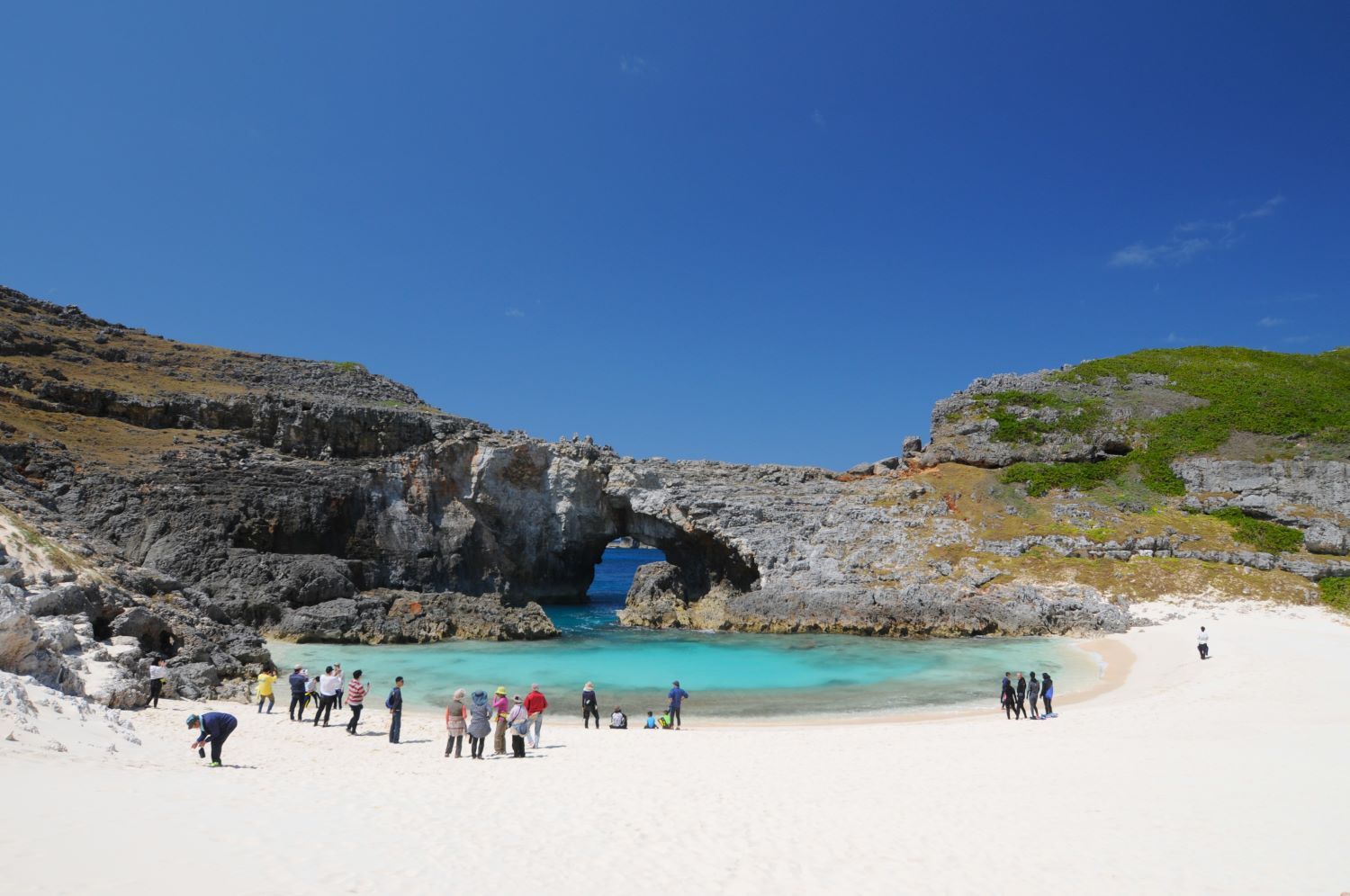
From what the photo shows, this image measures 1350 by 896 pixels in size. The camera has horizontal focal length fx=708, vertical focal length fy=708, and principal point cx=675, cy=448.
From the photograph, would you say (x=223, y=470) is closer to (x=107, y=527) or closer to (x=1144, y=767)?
(x=107, y=527)

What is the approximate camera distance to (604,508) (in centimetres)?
4997

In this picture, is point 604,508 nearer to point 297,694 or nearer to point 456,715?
point 297,694

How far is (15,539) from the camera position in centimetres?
1917

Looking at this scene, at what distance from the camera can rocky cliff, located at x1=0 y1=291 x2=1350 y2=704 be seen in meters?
34.9

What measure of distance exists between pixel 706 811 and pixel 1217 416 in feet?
182

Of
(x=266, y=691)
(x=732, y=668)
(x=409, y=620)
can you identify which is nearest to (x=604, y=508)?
(x=409, y=620)

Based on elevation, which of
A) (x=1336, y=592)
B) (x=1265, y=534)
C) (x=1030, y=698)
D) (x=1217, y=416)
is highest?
(x=1217, y=416)

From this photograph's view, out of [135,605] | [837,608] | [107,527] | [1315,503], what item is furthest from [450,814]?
[1315,503]

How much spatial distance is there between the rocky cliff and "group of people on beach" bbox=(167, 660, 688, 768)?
23.3ft

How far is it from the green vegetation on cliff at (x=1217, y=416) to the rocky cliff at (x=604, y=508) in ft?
1.01

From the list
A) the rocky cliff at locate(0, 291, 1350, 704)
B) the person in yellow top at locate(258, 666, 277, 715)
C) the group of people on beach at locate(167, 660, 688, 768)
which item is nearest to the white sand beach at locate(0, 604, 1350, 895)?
the group of people on beach at locate(167, 660, 688, 768)

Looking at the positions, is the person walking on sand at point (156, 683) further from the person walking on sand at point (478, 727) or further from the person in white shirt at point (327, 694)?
the person walking on sand at point (478, 727)

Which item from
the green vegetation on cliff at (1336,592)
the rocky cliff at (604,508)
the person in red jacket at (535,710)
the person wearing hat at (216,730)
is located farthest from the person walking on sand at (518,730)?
the green vegetation on cliff at (1336,592)

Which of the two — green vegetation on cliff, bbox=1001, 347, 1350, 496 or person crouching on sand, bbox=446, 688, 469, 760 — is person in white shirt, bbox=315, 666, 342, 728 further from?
green vegetation on cliff, bbox=1001, 347, 1350, 496
